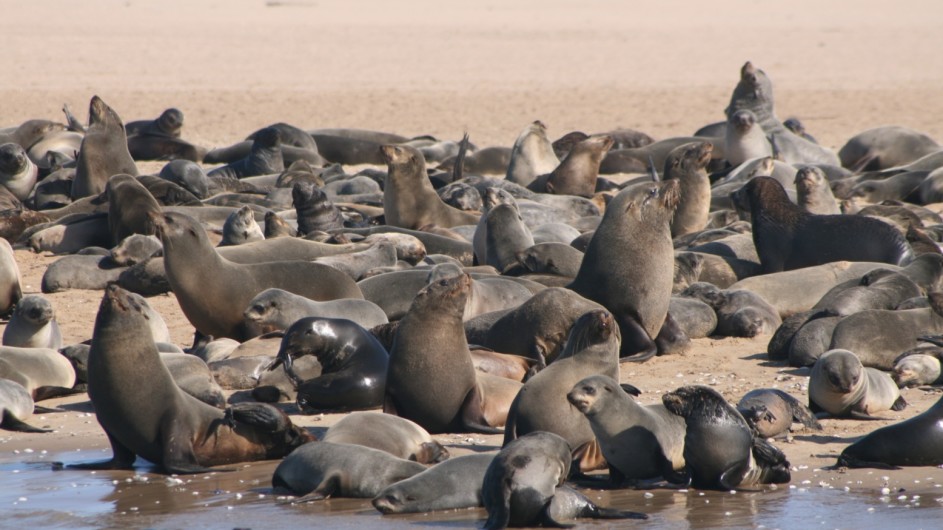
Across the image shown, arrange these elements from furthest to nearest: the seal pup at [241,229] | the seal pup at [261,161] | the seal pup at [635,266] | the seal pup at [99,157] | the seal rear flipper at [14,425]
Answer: the seal pup at [261,161] → the seal pup at [99,157] → the seal pup at [241,229] → the seal pup at [635,266] → the seal rear flipper at [14,425]

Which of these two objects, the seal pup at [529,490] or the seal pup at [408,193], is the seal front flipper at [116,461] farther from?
the seal pup at [408,193]

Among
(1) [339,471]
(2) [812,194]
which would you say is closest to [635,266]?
(1) [339,471]

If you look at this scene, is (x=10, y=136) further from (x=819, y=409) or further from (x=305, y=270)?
(x=819, y=409)

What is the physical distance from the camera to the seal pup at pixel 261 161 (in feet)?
47.5

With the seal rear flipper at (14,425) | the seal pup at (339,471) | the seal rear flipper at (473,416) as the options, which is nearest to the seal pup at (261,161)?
the seal rear flipper at (14,425)

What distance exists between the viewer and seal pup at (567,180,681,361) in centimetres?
743

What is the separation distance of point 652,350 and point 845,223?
2.86m

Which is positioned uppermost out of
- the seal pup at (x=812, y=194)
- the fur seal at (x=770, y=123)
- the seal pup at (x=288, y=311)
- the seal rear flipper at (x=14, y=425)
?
the fur seal at (x=770, y=123)

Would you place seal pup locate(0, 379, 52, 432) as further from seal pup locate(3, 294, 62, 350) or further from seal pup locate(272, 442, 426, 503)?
seal pup locate(272, 442, 426, 503)

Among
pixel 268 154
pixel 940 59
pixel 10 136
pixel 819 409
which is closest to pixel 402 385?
pixel 819 409

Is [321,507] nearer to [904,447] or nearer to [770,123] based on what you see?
[904,447]

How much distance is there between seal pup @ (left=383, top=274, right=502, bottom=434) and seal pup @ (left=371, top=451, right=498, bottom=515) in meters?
1.10

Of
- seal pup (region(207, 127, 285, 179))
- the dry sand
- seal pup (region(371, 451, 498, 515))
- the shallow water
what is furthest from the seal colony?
seal pup (region(207, 127, 285, 179))

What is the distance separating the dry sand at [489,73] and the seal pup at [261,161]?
3.74 meters
